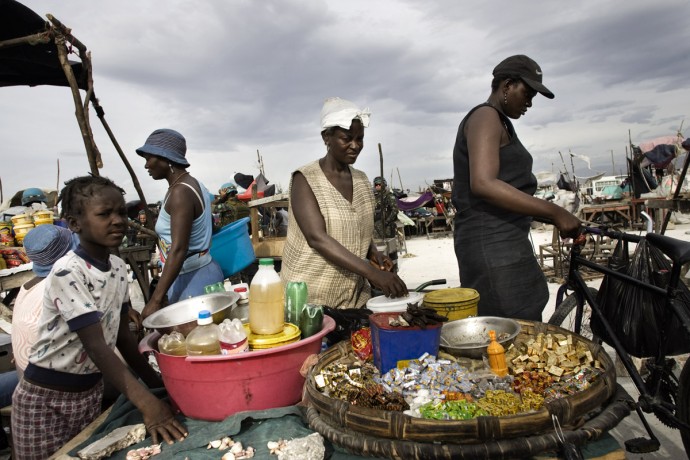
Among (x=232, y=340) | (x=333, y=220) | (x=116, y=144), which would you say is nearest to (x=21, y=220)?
(x=116, y=144)

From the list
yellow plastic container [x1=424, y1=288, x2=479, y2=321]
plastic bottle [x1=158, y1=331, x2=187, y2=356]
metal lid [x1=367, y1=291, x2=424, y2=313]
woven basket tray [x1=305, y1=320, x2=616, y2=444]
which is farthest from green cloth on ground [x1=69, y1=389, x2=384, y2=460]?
yellow plastic container [x1=424, y1=288, x2=479, y2=321]

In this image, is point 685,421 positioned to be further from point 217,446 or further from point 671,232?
point 671,232

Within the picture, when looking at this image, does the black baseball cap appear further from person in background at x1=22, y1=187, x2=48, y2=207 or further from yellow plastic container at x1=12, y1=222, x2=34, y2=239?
person in background at x1=22, y1=187, x2=48, y2=207

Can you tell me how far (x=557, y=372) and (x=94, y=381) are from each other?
1.82 m

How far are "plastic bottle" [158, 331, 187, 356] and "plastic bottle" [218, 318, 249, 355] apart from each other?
18cm

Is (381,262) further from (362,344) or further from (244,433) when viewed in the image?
(244,433)

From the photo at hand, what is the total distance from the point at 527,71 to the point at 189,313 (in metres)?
1.91

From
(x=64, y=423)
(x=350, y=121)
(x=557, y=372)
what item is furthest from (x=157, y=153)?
(x=557, y=372)

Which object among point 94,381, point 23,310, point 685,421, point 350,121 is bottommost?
point 685,421

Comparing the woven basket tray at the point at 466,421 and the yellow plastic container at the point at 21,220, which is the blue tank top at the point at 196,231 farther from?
the yellow plastic container at the point at 21,220

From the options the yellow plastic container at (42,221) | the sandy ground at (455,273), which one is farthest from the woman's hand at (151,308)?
the yellow plastic container at (42,221)

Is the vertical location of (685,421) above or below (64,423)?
below

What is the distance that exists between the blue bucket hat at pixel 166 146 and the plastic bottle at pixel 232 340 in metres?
1.50

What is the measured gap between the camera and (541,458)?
1.07 m
